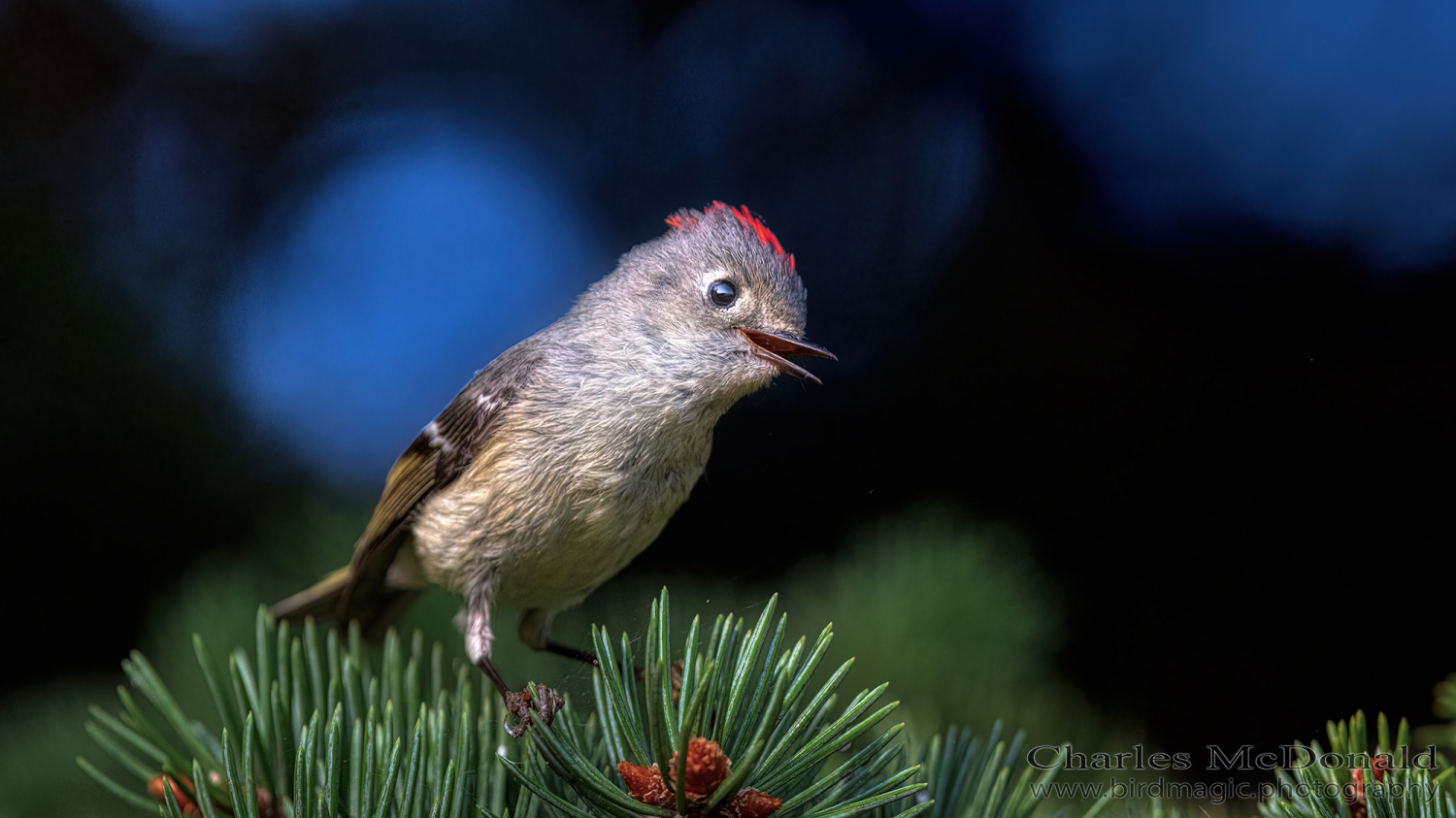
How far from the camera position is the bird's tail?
73 cm

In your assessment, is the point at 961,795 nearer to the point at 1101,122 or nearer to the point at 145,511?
the point at 1101,122

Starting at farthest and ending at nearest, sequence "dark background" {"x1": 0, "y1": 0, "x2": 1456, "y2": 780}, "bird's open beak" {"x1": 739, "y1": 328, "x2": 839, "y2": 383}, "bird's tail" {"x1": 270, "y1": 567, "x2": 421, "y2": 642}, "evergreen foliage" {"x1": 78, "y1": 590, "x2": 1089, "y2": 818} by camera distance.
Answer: "bird's tail" {"x1": 270, "y1": 567, "x2": 421, "y2": 642} < "dark background" {"x1": 0, "y1": 0, "x2": 1456, "y2": 780} < "bird's open beak" {"x1": 739, "y1": 328, "x2": 839, "y2": 383} < "evergreen foliage" {"x1": 78, "y1": 590, "x2": 1089, "y2": 818}

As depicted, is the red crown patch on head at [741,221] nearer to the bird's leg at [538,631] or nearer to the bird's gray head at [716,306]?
the bird's gray head at [716,306]

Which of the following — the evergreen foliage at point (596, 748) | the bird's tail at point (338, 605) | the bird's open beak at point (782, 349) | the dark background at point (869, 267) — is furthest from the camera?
the bird's tail at point (338, 605)

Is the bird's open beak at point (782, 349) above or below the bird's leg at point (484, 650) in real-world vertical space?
above

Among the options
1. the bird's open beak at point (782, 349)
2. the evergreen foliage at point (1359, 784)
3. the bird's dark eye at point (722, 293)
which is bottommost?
the evergreen foliage at point (1359, 784)

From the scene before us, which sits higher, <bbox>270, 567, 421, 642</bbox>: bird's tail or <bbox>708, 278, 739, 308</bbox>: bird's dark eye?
<bbox>708, 278, 739, 308</bbox>: bird's dark eye

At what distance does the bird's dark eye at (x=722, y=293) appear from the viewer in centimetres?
48

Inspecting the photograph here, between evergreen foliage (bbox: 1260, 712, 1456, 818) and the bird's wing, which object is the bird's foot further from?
evergreen foliage (bbox: 1260, 712, 1456, 818)

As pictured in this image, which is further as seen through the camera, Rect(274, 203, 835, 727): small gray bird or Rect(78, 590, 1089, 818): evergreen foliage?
Rect(274, 203, 835, 727): small gray bird

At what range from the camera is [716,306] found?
490 millimetres

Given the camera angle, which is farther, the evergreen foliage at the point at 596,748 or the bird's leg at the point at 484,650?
the bird's leg at the point at 484,650

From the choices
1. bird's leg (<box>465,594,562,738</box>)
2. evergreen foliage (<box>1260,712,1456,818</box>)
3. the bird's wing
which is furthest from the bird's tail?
evergreen foliage (<box>1260,712,1456,818</box>)

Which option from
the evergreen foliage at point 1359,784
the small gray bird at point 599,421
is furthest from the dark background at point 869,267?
the evergreen foliage at point 1359,784
